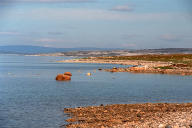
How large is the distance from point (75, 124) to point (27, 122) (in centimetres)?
315

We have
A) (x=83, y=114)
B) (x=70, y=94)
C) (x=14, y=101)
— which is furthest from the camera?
(x=70, y=94)

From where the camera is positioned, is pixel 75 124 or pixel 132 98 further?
pixel 132 98

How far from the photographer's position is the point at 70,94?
3306 centimetres

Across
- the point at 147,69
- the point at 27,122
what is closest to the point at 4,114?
the point at 27,122

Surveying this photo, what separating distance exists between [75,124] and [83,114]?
2775 mm

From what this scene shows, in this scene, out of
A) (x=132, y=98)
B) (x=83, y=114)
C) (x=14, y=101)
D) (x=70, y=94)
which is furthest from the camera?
(x=70, y=94)

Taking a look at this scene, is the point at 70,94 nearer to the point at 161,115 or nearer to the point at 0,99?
the point at 0,99

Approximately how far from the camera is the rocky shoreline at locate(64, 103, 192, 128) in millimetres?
17219

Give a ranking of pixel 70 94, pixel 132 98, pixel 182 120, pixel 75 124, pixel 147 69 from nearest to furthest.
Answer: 1. pixel 182 120
2. pixel 75 124
3. pixel 132 98
4. pixel 70 94
5. pixel 147 69

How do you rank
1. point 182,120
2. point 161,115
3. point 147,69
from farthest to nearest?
point 147,69 → point 161,115 → point 182,120

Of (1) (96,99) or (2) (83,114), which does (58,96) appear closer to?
(1) (96,99)

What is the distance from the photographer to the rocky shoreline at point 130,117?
17.2 m

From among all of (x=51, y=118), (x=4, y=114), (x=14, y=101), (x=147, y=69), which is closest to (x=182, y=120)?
(x=51, y=118)

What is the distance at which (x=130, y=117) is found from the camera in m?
20.2
